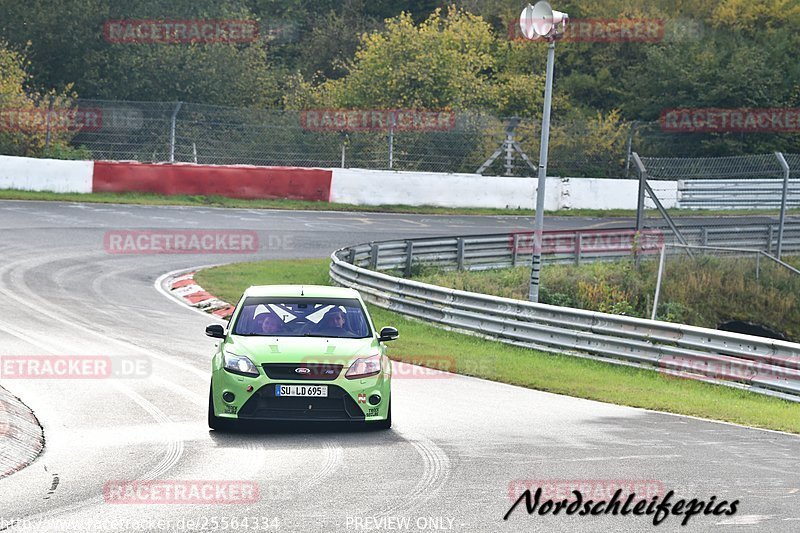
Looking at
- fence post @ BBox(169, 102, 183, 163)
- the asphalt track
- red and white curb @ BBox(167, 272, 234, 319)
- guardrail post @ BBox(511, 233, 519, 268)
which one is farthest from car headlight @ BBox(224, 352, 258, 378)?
fence post @ BBox(169, 102, 183, 163)

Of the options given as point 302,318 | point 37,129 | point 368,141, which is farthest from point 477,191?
point 302,318

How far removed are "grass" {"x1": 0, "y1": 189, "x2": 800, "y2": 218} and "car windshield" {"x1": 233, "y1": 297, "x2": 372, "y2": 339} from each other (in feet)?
81.8

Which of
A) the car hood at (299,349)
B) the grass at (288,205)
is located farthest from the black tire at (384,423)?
the grass at (288,205)

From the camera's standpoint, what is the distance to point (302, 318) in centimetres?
1282

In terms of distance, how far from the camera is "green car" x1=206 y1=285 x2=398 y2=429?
11.6m

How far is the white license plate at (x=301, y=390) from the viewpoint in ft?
38.0

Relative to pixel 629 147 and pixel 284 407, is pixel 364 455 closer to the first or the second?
pixel 284 407

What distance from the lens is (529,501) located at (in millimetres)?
9094

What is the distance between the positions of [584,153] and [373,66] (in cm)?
1117

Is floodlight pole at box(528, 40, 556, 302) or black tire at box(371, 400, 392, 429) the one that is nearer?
black tire at box(371, 400, 392, 429)

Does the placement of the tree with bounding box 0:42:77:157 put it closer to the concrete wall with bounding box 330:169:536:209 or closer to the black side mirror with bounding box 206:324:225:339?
the concrete wall with bounding box 330:169:536:209

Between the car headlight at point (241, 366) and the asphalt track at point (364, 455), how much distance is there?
639 millimetres

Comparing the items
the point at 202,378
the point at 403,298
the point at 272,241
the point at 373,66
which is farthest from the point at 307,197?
the point at 202,378

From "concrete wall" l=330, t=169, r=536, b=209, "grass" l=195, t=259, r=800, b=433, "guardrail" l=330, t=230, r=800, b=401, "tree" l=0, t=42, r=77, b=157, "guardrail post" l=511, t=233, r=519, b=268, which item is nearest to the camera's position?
"grass" l=195, t=259, r=800, b=433
